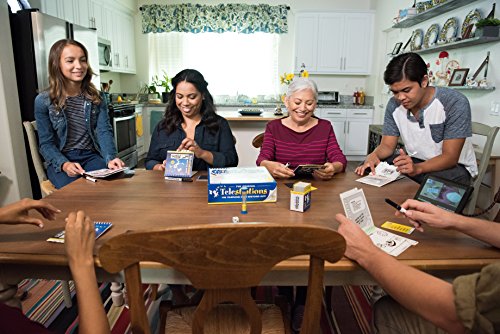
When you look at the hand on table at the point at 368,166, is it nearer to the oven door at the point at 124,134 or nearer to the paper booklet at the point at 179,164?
the paper booklet at the point at 179,164

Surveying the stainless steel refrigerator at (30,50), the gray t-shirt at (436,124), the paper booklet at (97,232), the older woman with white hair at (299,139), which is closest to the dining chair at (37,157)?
the stainless steel refrigerator at (30,50)

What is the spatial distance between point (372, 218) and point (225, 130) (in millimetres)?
1202

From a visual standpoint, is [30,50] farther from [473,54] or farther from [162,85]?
[473,54]

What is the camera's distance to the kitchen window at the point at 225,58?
6.28 m

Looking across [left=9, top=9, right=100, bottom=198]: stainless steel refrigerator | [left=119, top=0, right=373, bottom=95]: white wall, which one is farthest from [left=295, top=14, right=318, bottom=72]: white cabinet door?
[left=9, top=9, right=100, bottom=198]: stainless steel refrigerator

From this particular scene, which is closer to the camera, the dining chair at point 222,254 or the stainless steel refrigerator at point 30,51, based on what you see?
the dining chair at point 222,254

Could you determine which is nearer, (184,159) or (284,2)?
(184,159)

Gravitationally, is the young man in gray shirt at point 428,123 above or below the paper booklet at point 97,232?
above

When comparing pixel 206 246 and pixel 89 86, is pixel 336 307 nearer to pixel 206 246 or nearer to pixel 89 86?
pixel 206 246

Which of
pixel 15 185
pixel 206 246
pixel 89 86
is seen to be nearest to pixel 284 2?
pixel 89 86

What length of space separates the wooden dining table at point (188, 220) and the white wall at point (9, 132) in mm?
1697

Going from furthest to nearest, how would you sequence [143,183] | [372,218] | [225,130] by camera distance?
[225,130] < [143,183] < [372,218]

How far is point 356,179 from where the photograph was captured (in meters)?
1.82

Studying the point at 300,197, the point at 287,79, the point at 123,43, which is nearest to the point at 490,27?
the point at 287,79
